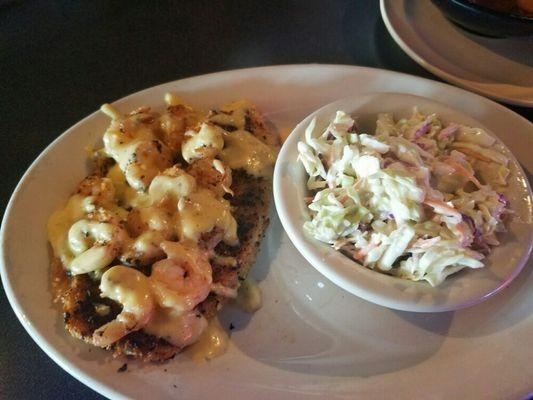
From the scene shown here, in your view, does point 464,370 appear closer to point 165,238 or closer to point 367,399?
point 367,399

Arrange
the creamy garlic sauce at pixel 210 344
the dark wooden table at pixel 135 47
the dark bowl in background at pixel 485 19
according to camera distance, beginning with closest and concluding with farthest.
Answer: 1. the creamy garlic sauce at pixel 210 344
2. the dark bowl in background at pixel 485 19
3. the dark wooden table at pixel 135 47

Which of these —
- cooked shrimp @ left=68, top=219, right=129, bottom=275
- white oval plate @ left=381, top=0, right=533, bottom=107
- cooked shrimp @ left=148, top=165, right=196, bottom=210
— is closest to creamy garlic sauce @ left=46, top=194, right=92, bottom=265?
cooked shrimp @ left=68, top=219, right=129, bottom=275

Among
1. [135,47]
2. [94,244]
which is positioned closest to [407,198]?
[94,244]

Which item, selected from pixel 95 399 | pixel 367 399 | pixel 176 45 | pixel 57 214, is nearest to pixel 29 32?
pixel 176 45

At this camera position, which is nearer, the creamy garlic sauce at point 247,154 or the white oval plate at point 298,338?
the white oval plate at point 298,338

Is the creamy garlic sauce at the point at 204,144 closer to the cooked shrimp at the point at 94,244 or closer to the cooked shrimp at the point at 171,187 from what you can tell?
the cooked shrimp at the point at 171,187

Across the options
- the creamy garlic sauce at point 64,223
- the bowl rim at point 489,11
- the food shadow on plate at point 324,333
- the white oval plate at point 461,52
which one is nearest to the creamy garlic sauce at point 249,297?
the food shadow on plate at point 324,333
